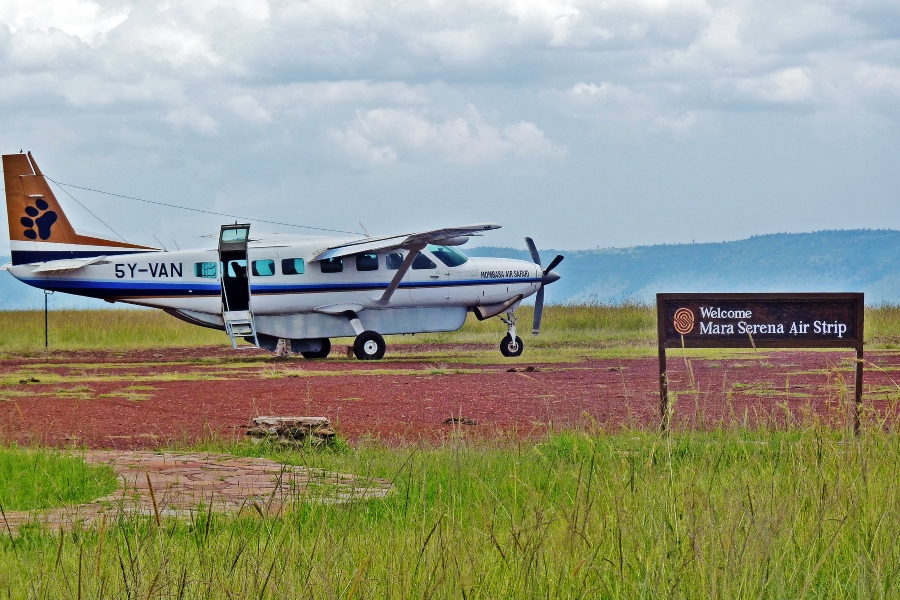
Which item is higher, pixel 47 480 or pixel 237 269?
pixel 237 269

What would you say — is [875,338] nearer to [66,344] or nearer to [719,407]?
[719,407]

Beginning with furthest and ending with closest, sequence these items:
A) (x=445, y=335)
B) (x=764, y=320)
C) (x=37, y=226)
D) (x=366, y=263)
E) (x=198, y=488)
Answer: (x=445, y=335) → (x=37, y=226) → (x=366, y=263) → (x=764, y=320) → (x=198, y=488)

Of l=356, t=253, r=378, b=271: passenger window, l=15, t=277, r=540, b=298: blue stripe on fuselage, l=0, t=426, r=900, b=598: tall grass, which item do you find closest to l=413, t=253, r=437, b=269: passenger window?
l=356, t=253, r=378, b=271: passenger window

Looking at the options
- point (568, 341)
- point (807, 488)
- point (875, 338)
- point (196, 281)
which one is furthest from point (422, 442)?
point (875, 338)

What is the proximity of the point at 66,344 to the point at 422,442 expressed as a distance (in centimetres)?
2105

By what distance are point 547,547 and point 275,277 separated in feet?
60.4

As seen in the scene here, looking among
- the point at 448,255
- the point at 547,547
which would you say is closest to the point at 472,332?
the point at 448,255

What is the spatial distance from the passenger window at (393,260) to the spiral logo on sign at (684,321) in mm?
14504

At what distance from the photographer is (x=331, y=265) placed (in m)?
23.1

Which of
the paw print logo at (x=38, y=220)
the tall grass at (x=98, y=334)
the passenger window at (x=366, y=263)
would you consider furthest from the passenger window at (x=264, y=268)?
the tall grass at (x=98, y=334)

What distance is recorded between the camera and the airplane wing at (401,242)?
22516 mm

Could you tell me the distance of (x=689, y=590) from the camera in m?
4.24

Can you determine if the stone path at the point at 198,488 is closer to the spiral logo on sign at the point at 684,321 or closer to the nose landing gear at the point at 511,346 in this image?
the spiral logo on sign at the point at 684,321

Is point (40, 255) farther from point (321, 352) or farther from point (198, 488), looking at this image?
point (198, 488)
